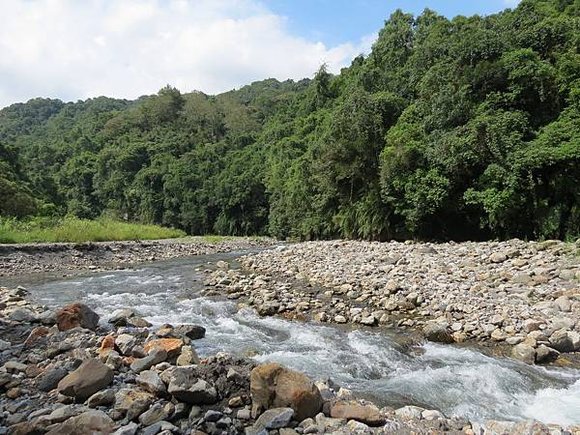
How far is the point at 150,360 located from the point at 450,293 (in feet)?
23.7

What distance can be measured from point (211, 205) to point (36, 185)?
20.1 metres

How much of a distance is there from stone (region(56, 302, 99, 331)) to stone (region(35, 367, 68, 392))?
2.36 meters

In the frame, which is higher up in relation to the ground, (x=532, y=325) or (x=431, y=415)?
(x=532, y=325)

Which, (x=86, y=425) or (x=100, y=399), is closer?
(x=86, y=425)

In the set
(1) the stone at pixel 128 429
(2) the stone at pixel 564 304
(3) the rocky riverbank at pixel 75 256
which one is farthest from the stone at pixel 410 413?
(3) the rocky riverbank at pixel 75 256

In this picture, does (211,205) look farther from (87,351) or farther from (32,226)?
(87,351)

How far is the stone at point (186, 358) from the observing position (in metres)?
5.78

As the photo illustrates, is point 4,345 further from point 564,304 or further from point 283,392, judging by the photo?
point 564,304

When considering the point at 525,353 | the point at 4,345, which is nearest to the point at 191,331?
the point at 4,345

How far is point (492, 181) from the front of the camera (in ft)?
59.0

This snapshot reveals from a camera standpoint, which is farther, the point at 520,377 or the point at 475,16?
the point at 475,16

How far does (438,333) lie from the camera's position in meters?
7.98

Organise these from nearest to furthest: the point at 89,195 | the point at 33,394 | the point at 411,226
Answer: the point at 33,394
the point at 411,226
the point at 89,195

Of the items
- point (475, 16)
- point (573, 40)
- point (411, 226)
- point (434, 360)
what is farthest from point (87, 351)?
point (475, 16)
